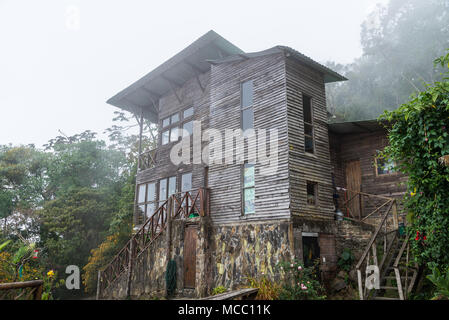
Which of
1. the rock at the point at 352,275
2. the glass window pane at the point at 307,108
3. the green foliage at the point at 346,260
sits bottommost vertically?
the rock at the point at 352,275

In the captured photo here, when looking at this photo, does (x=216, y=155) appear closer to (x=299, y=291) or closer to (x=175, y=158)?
(x=175, y=158)

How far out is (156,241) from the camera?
1384cm

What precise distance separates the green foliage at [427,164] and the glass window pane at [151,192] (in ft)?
41.4

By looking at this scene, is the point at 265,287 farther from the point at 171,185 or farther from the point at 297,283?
the point at 171,185

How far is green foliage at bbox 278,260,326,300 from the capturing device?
9219mm

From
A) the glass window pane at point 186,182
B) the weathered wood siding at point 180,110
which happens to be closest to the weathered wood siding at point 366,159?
the weathered wood siding at point 180,110

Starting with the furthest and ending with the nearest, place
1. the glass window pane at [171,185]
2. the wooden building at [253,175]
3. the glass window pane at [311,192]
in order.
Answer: the glass window pane at [171,185], the glass window pane at [311,192], the wooden building at [253,175]

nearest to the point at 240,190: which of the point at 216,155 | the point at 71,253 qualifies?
the point at 216,155

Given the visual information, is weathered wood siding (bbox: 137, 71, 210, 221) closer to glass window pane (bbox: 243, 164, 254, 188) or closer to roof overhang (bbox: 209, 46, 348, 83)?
roof overhang (bbox: 209, 46, 348, 83)

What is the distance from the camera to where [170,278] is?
504 inches

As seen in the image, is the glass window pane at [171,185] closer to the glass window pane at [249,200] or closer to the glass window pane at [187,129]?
the glass window pane at [187,129]

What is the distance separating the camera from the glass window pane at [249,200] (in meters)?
11.8
